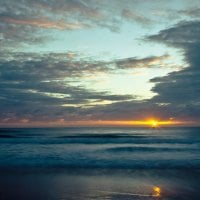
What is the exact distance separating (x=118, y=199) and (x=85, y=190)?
5.52 ft

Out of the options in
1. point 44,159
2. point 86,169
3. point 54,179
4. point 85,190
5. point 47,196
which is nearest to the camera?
point 47,196

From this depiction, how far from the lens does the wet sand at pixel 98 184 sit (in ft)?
32.1

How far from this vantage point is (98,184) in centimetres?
1145

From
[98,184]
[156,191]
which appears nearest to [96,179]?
[98,184]

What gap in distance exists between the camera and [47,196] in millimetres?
9789

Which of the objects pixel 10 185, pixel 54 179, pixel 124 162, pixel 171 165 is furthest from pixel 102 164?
pixel 10 185

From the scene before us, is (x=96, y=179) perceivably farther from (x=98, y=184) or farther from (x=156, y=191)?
(x=156, y=191)

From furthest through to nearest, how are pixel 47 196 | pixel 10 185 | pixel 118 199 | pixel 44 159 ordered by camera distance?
pixel 44 159 < pixel 10 185 < pixel 47 196 < pixel 118 199

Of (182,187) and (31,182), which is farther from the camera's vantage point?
(31,182)

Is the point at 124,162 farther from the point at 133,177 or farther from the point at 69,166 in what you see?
the point at 133,177

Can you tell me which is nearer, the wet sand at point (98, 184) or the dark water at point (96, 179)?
the wet sand at point (98, 184)

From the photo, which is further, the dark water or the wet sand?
the dark water

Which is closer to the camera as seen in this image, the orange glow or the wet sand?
the wet sand

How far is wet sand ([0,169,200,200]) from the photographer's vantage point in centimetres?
977
